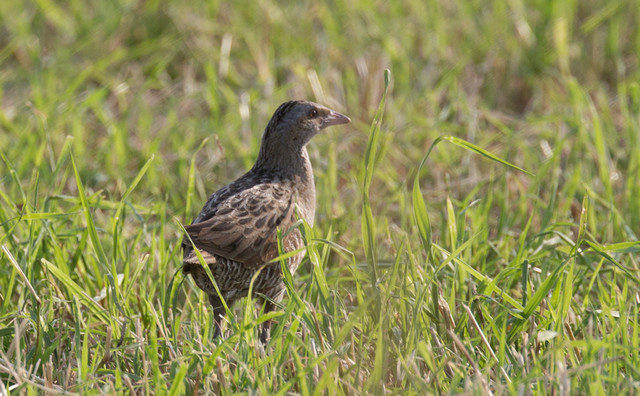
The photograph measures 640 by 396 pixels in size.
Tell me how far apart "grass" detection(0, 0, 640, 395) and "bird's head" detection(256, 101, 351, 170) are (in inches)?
18.1

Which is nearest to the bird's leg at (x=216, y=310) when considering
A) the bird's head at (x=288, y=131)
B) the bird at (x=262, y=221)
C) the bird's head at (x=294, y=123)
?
the bird at (x=262, y=221)

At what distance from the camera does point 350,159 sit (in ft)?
22.6

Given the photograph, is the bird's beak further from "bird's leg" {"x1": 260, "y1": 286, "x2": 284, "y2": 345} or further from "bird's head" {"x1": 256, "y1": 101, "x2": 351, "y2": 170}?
"bird's leg" {"x1": 260, "y1": 286, "x2": 284, "y2": 345}

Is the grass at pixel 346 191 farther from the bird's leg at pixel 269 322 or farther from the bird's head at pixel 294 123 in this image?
the bird's head at pixel 294 123

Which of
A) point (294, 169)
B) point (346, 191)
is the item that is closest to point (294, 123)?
point (294, 169)

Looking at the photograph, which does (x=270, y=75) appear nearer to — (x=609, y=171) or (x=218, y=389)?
(x=609, y=171)

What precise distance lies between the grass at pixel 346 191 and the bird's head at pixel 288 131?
1.51 feet

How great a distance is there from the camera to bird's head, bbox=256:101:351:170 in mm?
5328

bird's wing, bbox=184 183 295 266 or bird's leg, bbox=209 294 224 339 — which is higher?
bird's wing, bbox=184 183 295 266

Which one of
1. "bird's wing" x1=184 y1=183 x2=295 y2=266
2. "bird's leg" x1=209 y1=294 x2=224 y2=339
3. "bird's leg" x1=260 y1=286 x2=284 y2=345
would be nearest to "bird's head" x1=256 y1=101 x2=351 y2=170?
"bird's wing" x1=184 y1=183 x2=295 y2=266

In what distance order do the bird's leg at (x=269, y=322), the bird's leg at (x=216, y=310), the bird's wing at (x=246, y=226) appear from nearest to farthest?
1. the bird's wing at (x=246, y=226)
2. the bird's leg at (x=216, y=310)
3. the bird's leg at (x=269, y=322)

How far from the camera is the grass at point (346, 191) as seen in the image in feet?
12.6

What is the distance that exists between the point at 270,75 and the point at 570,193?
306 centimetres

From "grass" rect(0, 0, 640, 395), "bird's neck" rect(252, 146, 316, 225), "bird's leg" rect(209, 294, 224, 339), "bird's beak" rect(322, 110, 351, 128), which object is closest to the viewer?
"grass" rect(0, 0, 640, 395)
